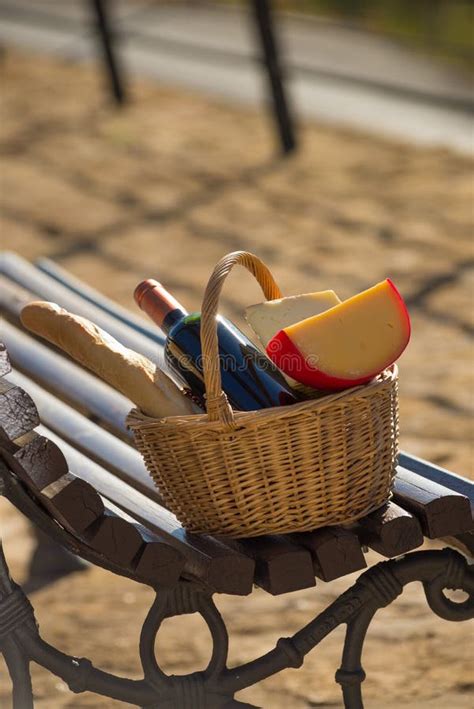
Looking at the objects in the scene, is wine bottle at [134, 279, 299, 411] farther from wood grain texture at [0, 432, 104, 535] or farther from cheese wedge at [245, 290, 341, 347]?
wood grain texture at [0, 432, 104, 535]

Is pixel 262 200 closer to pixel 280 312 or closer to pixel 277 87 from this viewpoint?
pixel 277 87

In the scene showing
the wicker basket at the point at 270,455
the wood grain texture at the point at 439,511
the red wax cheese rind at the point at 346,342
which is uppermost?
the red wax cheese rind at the point at 346,342

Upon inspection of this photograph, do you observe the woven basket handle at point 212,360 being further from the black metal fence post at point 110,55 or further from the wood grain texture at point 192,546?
the black metal fence post at point 110,55

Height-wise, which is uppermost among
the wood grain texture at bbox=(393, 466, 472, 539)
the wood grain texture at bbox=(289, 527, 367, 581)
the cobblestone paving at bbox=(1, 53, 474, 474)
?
the wood grain texture at bbox=(289, 527, 367, 581)

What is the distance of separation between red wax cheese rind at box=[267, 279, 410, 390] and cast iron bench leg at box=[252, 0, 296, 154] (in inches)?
176

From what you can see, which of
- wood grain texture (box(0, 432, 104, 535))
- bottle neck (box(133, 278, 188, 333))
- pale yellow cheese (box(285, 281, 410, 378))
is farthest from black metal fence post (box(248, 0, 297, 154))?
wood grain texture (box(0, 432, 104, 535))

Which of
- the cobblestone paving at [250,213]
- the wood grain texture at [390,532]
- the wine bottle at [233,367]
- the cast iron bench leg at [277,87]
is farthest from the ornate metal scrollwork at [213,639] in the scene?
the cast iron bench leg at [277,87]

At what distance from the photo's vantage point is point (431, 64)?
26.0 feet

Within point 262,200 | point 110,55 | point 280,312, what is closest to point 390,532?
point 280,312

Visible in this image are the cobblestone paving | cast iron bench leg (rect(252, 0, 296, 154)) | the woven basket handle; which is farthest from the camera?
cast iron bench leg (rect(252, 0, 296, 154))

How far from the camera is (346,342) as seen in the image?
165cm

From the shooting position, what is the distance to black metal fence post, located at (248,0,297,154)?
6.00 m

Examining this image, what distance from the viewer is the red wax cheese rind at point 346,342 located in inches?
64.4

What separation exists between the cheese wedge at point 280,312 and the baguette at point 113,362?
0.13 metres
